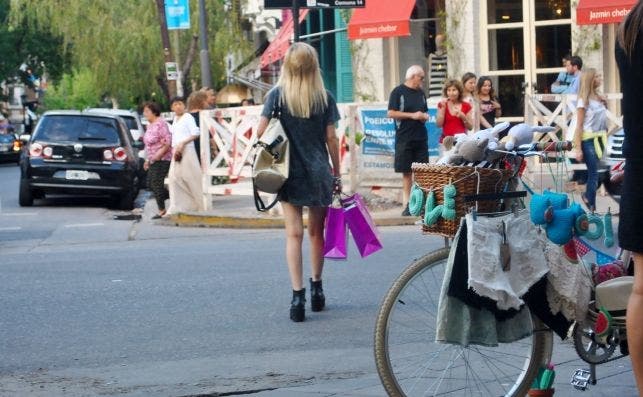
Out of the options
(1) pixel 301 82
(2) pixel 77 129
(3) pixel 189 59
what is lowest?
(2) pixel 77 129

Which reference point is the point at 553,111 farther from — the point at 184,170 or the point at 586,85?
the point at 184,170

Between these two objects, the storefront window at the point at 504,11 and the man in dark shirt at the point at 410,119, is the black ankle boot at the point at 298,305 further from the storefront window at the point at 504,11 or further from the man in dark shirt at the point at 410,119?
the storefront window at the point at 504,11

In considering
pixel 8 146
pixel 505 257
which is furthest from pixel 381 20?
pixel 8 146

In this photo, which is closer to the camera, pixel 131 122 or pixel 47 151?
pixel 47 151

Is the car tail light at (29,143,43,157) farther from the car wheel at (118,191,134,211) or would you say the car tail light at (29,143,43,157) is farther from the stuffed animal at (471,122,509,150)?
the stuffed animal at (471,122,509,150)

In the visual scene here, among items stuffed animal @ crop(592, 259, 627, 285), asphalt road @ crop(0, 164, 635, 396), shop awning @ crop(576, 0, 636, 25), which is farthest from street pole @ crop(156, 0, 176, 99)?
stuffed animal @ crop(592, 259, 627, 285)

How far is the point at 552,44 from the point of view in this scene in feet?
70.7

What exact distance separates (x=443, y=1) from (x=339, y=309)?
51.2ft

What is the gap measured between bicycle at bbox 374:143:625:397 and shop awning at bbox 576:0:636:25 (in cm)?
1490

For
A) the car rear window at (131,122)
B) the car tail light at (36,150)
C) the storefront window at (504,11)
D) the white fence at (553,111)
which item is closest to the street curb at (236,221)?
the white fence at (553,111)

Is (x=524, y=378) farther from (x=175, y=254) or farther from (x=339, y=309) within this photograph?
(x=175, y=254)

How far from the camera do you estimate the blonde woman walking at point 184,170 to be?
666 inches

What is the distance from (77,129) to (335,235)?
13302 millimetres

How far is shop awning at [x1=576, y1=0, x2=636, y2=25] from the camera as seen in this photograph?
19.6 metres
